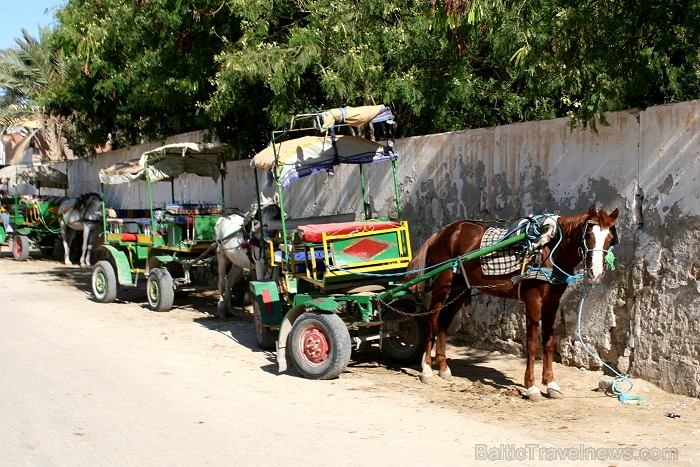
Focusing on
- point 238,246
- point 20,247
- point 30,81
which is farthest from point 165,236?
point 30,81

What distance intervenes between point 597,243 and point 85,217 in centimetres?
1615

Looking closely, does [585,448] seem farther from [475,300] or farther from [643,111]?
[475,300]

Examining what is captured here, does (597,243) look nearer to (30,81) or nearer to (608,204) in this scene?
(608,204)

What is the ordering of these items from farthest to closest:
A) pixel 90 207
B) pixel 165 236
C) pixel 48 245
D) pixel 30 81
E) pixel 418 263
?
pixel 30 81
pixel 48 245
pixel 90 207
pixel 165 236
pixel 418 263

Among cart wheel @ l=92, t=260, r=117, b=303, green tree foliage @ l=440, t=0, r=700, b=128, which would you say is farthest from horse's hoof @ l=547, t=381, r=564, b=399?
cart wheel @ l=92, t=260, r=117, b=303

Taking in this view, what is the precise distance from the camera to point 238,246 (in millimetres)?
12141

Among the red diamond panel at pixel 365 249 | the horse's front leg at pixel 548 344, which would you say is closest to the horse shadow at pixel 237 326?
the red diamond panel at pixel 365 249

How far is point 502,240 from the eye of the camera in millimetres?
7770

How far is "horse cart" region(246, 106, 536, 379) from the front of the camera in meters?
8.49

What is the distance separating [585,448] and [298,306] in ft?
12.4

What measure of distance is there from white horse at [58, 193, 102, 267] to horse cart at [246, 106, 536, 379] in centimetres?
1184

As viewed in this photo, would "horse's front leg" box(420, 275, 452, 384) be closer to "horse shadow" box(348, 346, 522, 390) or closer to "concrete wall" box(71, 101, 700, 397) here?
"horse shadow" box(348, 346, 522, 390)

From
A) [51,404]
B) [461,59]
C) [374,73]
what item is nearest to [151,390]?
[51,404]

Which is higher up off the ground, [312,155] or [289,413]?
[312,155]
